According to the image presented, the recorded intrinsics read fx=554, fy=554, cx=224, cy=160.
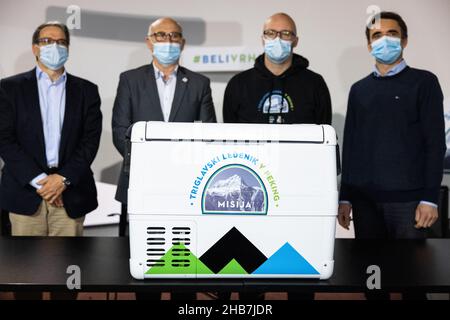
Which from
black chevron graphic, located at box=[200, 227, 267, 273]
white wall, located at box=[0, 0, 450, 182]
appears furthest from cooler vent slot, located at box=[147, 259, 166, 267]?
white wall, located at box=[0, 0, 450, 182]

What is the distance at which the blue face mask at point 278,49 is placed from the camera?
9.00ft

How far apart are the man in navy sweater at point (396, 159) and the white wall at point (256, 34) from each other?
1.02 m

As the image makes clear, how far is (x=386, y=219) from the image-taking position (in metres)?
2.45

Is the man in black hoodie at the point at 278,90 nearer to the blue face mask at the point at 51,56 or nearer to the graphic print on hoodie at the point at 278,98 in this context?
the graphic print on hoodie at the point at 278,98

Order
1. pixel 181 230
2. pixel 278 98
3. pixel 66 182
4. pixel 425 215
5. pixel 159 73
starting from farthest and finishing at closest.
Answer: pixel 159 73 < pixel 278 98 < pixel 66 182 < pixel 425 215 < pixel 181 230

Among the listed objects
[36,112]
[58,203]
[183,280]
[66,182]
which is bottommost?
[183,280]

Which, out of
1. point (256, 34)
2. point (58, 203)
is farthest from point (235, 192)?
point (256, 34)

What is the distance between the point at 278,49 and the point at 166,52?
0.58 metres

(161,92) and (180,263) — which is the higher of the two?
Answer: (161,92)

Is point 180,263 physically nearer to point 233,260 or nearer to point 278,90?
point 233,260

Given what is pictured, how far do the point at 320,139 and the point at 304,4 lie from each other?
2.28m

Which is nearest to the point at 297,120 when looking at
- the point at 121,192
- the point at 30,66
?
the point at 121,192

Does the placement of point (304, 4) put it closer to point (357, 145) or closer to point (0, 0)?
point (357, 145)
